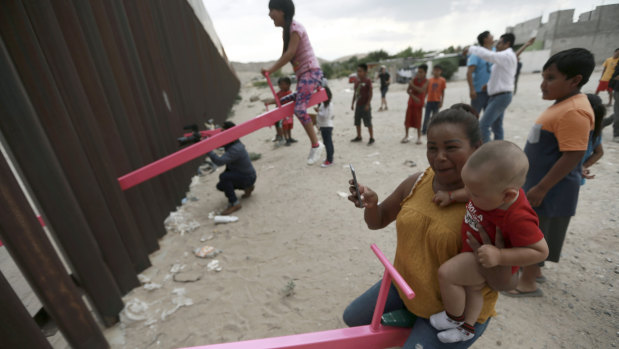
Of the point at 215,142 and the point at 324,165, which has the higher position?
the point at 215,142

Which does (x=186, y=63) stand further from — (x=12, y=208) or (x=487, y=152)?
(x=487, y=152)

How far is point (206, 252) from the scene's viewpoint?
3.30 m

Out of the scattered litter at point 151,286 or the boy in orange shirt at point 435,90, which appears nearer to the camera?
the scattered litter at point 151,286

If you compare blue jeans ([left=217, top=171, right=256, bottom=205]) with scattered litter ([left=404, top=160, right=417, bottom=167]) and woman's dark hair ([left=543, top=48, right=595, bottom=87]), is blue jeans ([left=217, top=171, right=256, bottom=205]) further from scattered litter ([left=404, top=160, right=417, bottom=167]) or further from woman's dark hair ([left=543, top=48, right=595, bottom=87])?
woman's dark hair ([left=543, top=48, right=595, bottom=87])

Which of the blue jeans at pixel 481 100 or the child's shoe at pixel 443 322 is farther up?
the blue jeans at pixel 481 100

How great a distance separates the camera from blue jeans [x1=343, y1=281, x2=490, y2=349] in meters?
1.25

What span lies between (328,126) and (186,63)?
4.03 meters

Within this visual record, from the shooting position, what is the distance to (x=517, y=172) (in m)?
0.97

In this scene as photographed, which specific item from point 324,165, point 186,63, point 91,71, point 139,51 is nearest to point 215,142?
point 91,71

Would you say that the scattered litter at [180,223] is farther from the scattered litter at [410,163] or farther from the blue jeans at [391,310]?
the scattered litter at [410,163]

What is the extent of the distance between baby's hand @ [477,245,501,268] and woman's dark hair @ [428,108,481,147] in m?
0.44

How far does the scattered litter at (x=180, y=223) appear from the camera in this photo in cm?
387

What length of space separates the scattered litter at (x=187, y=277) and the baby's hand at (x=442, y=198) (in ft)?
8.54

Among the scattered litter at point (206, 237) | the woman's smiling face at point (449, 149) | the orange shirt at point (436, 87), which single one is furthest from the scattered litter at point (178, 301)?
the orange shirt at point (436, 87)
